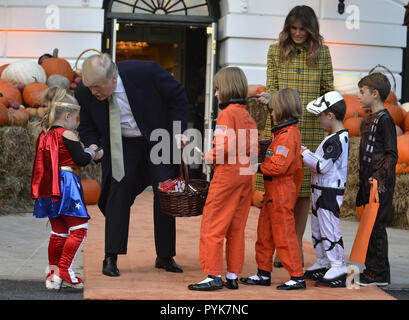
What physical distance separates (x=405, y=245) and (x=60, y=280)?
3696 millimetres

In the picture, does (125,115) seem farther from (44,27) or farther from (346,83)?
(346,83)

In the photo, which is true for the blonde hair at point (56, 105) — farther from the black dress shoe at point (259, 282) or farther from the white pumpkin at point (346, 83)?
the white pumpkin at point (346, 83)

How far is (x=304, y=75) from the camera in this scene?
599 cm

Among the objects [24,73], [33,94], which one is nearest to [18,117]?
[33,94]

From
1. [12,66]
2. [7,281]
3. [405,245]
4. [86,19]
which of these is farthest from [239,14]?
[7,281]

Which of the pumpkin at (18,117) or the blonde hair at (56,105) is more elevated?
the blonde hair at (56,105)

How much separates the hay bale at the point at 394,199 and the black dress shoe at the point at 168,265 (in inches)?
138

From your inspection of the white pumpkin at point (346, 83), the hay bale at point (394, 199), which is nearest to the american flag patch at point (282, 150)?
the hay bale at point (394, 199)

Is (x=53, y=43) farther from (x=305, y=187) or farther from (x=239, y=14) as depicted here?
(x=305, y=187)

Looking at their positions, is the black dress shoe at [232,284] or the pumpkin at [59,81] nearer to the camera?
the black dress shoe at [232,284]

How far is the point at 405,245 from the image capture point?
723cm

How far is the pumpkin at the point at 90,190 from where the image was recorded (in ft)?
29.8

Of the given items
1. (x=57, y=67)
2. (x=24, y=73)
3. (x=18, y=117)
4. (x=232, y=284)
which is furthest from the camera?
(x=57, y=67)

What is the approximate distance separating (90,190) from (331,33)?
15.0 ft
